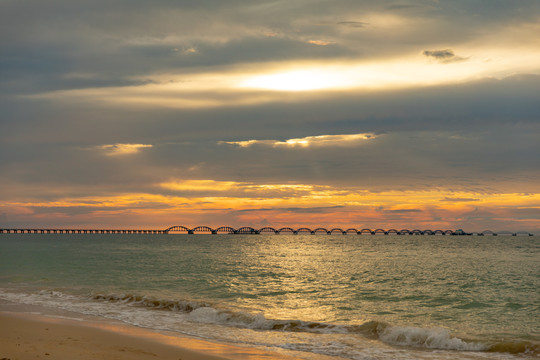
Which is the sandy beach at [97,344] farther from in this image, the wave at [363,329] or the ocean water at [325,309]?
the wave at [363,329]

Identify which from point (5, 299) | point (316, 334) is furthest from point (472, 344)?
point (5, 299)

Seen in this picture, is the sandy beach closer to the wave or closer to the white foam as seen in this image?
the wave

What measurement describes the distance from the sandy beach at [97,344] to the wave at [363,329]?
5.41 meters

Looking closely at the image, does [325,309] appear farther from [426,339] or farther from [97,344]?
[97,344]

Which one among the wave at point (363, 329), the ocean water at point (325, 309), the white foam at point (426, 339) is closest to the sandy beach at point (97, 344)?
the ocean water at point (325, 309)

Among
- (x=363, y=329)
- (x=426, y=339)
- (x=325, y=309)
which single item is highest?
(x=426, y=339)

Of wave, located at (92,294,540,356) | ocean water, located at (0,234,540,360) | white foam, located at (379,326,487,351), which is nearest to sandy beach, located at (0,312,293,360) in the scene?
ocean water, located at (0,234,540,360)

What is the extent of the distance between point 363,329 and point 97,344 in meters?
12.9

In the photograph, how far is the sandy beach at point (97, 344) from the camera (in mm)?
16814

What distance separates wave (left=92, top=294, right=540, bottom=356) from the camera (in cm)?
2180

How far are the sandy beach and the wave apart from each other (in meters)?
5.41

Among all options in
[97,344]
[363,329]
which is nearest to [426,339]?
[363,329]

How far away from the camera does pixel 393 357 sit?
63.7 ft

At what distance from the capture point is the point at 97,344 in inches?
753
